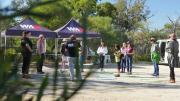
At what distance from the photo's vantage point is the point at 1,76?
1388 mm

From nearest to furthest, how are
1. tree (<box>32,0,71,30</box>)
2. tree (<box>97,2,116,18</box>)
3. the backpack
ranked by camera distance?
tree (<box>32,0,71,30</box>), the backpack, tree (<box>97,2,116,18</box>)

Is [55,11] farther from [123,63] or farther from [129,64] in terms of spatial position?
[123,63]

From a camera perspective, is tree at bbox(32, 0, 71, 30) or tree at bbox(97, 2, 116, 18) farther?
tree at bbox(97, 2, 116, 18)

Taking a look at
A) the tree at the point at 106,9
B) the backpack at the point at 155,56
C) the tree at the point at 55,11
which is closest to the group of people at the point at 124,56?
the backpack at the point at 155,56

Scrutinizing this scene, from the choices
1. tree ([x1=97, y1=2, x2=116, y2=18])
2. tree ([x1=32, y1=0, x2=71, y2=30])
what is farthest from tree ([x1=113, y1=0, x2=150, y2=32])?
tree ([x1=32, y1=0, x2=71, y2=30])

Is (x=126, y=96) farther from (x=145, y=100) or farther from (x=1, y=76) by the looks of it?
(x=1, y=76)

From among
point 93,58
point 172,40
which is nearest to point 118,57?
point 172,40

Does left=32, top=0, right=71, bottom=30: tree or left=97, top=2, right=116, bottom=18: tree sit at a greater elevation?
left=97, top=2, right=116, bottom=18: tree

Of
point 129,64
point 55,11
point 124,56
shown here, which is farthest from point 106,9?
point 55,11

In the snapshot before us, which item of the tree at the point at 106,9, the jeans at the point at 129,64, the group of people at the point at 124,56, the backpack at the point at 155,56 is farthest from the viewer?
the tree at the point at 106,9

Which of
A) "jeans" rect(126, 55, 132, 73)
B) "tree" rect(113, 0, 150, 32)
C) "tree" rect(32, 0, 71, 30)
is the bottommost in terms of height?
"jeans" rect(126, 55, 132, 73)

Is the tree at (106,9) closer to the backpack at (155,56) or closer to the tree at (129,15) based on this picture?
the tree at (129,15)

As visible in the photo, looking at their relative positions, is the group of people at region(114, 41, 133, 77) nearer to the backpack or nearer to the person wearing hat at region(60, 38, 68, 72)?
the backpack

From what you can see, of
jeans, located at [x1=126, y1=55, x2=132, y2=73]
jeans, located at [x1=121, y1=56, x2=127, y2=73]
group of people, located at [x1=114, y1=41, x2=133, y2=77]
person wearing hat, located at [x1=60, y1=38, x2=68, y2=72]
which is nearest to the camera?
person wearing hat, located at [x1=60, y1=38, x2=68, y2=72]
